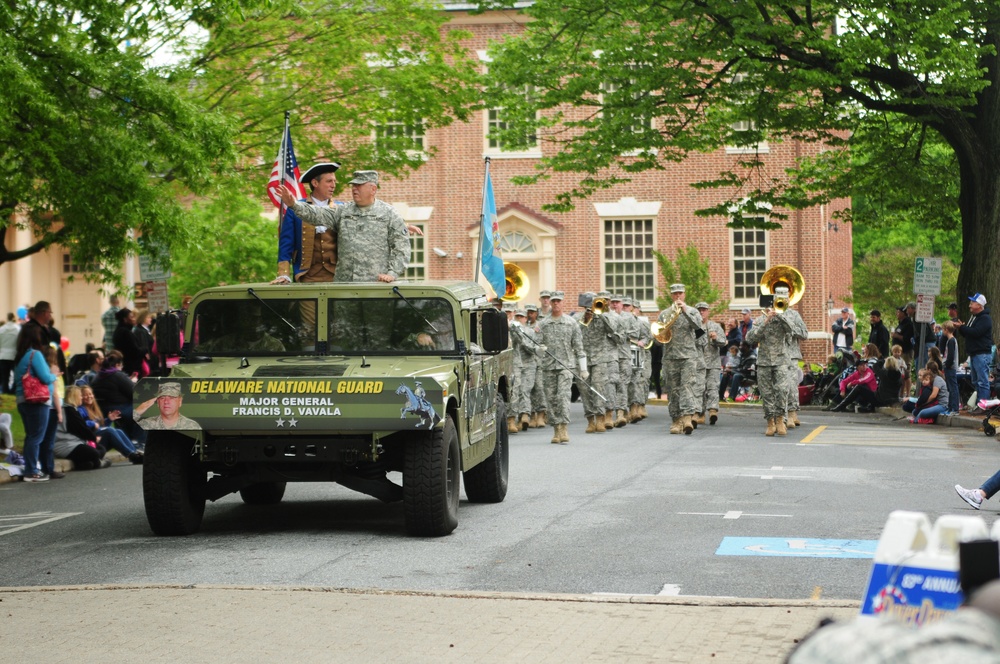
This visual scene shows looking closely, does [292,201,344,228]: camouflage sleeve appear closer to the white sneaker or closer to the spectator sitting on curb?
the white sneaker

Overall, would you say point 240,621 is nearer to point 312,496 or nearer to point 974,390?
point 312,496

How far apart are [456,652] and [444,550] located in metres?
3.40

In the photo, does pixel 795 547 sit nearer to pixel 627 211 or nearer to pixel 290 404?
Result: pixel 290 404

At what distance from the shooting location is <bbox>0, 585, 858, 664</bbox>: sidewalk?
6.57 metres

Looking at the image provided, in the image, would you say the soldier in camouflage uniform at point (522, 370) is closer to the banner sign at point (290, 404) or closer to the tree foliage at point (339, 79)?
the tree foliage at point (339, 79)

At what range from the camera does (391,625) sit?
7.24m

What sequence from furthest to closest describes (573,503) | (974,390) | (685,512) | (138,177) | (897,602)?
1. (974,390)
2. (138,177)
3. (573,503)
4. (685,512)
5. (897,602)

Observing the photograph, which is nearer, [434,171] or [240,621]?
[240,621]

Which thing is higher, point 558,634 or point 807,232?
point 807,232

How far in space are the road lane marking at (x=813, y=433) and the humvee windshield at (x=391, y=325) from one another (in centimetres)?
989

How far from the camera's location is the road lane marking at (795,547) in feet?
31.4

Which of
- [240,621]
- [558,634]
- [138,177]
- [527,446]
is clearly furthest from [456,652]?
[527,446]

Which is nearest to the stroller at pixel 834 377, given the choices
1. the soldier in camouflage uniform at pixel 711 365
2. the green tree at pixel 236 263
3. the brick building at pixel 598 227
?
the soldier in camouflage uniform at pixel 711 365

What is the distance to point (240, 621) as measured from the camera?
738 centimetres
